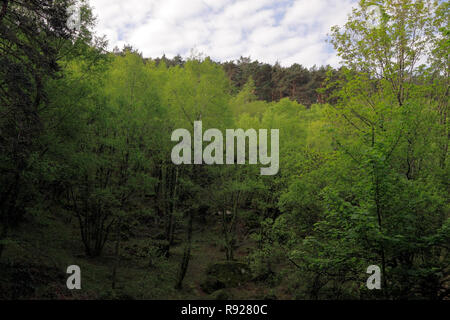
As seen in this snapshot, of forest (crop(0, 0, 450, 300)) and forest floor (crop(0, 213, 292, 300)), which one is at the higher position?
forest (crop(0, 0, 450, 300))

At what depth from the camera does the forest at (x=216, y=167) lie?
5.66 m

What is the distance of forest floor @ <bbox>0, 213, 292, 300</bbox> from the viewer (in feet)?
31.0

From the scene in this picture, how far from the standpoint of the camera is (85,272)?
40.1 feet

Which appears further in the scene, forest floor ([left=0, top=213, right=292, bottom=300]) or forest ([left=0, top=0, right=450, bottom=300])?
forest floor ([left=0, top=213, right=292, bottom=300])

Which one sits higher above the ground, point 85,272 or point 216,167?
point 216,167

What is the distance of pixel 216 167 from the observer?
1489cm

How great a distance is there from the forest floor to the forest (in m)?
0.08

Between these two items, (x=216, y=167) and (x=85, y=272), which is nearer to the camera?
(x=85, y=272)

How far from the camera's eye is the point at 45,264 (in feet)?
36.1

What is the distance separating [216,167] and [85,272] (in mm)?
8050

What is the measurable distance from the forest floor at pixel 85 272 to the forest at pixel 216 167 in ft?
0.27

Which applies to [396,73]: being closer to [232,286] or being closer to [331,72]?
[331,72]
